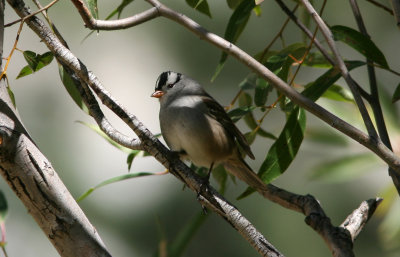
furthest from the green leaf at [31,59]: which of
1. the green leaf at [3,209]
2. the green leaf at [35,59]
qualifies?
the green leaf at [3,209]

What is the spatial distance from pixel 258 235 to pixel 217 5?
2.83m

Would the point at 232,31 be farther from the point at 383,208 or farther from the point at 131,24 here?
the point at 383,208

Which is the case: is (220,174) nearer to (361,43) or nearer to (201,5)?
(201,5)

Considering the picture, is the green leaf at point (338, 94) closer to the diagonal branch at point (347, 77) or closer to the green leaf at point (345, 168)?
the green leaf at point (345, 168)

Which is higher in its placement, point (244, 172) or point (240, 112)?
point (240, 112)

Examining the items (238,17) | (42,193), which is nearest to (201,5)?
(238,17)

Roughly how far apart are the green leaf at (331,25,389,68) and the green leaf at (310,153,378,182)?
2.00 feet

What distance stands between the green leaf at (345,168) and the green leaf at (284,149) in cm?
38

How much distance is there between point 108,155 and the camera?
3902 mm

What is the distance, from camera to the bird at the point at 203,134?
2.09m

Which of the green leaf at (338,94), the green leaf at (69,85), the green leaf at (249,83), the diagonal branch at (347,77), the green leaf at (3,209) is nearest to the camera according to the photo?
the diagonal branch at (347,77)

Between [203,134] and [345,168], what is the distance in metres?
0.55

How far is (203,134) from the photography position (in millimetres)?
2129

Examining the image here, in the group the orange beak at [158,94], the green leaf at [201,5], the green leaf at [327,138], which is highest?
the orange beak at [158,94]
